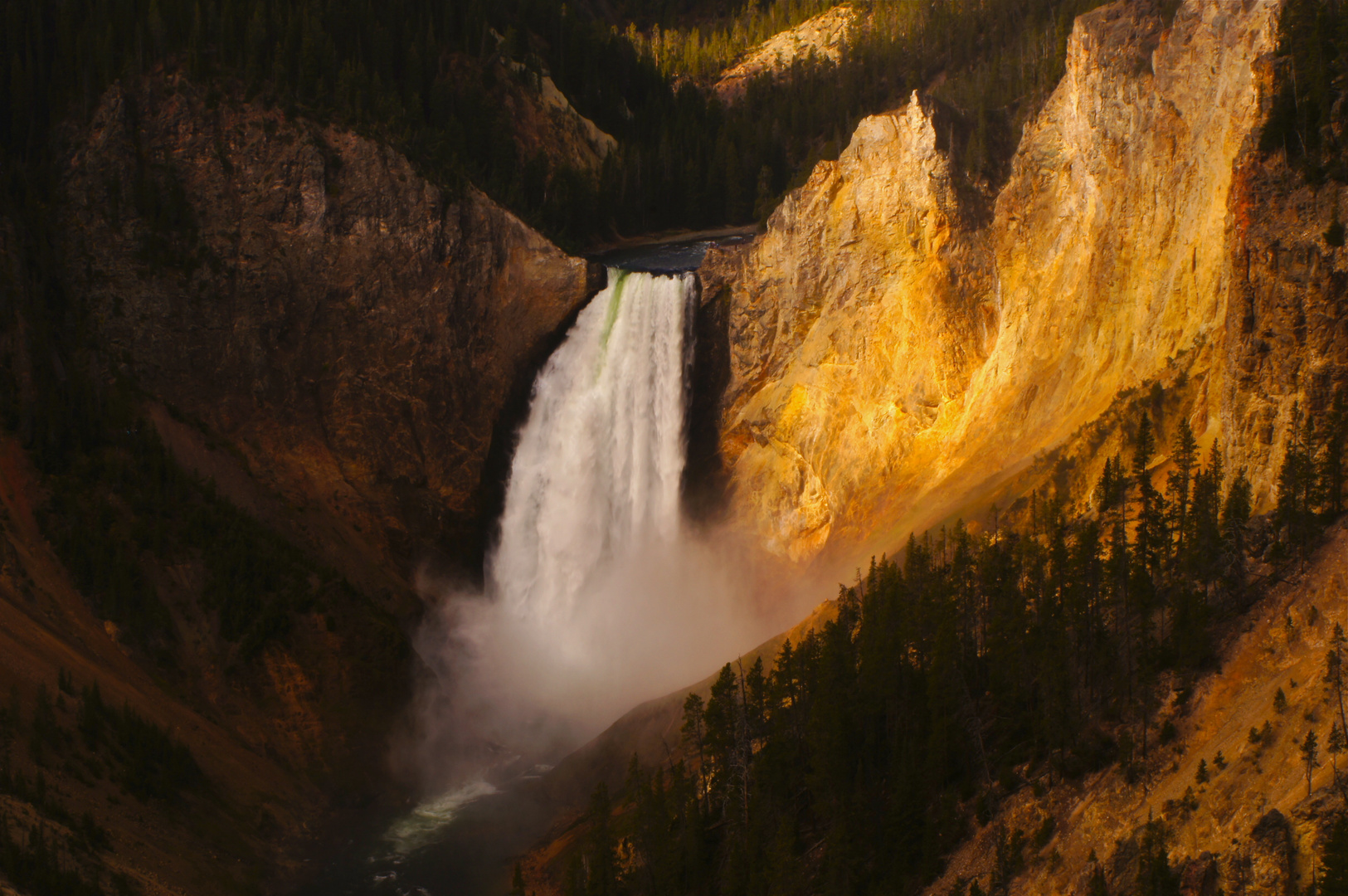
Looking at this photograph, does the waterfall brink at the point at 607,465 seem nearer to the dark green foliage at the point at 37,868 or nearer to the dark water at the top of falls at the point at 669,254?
the dark water at the top of falls at the point at 669,254

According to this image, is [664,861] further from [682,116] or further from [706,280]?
[682,116]

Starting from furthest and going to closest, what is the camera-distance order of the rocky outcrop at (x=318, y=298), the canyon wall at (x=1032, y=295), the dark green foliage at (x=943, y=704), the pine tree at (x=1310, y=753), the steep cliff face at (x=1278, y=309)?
the rocky outcrop at (x=318, y=298), the canyon wall at (x=1032, y=295), the dark green foliage at (x=943, y=704), the steep cliff face at (x=1278, y=309), the pine tree at (x=1310, y=753)

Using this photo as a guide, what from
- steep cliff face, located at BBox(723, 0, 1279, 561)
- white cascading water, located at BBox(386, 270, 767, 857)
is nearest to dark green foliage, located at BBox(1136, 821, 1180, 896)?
steep cliff face, located at BBox(723, 0, 1279, 561)

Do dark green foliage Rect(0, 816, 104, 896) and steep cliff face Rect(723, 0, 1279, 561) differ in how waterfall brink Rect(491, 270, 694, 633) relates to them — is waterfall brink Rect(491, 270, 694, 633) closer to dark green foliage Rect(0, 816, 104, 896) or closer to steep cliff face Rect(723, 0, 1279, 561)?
steep cliff face Rect(723, 0, 1279, 561)

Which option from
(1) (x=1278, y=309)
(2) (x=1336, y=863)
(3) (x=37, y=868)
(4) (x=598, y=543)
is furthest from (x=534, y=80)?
(2) (x=1336, y=863)

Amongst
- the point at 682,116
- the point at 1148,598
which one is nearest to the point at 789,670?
the point at 1148,598

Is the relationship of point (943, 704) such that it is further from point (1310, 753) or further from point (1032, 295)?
point (1032, 295)

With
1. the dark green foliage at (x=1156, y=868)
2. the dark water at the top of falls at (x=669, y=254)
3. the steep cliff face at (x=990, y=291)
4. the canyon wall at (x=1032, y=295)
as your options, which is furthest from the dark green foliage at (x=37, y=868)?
the dark water at the top of falls at (x=669, y=254)
